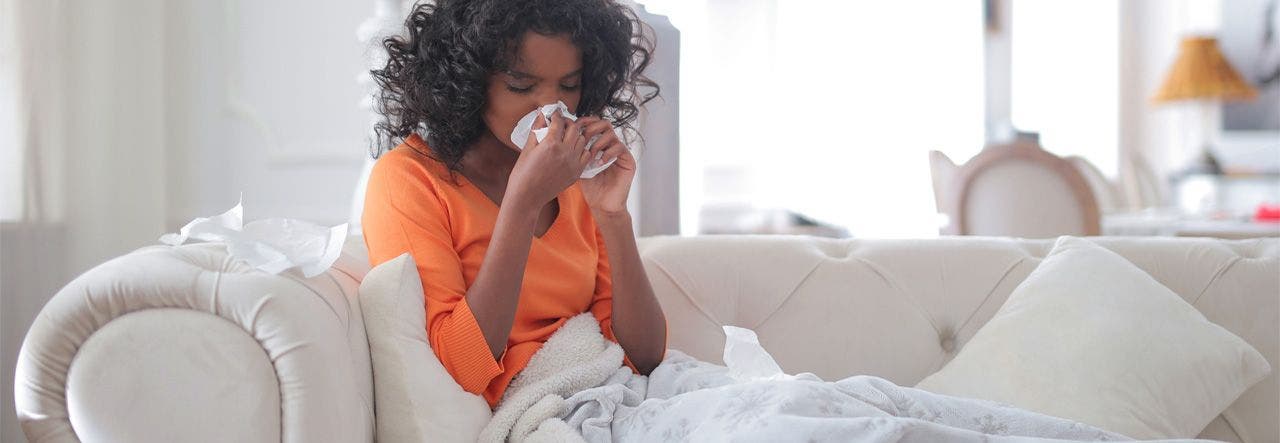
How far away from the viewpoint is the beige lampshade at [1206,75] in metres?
5.95

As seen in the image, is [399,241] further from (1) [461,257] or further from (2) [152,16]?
(2) [152,16]

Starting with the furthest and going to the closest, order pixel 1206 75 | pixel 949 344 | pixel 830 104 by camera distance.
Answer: pixel 830 104 → pixel 1206 75 → pixel 949 344

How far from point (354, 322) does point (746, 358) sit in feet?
1.51

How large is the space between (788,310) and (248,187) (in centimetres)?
217

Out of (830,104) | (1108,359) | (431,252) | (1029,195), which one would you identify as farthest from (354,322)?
(830,104)

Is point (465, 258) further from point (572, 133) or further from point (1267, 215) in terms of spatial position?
point (1267, 215)

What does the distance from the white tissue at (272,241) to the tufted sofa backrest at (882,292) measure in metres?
0.67

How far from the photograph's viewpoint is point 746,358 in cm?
131

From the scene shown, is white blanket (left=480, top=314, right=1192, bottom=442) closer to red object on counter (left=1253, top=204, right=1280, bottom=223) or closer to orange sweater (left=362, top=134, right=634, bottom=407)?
orange sweater (left=362, top=134, right=634, bottom=407)

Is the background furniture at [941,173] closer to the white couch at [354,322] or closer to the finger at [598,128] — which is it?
the white couch at [354,322]

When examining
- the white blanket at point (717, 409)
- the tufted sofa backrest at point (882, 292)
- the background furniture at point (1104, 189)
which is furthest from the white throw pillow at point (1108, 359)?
the background furniture at point (1104, 189)

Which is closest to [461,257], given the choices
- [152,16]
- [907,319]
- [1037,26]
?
[907,319]

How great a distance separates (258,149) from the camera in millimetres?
3354

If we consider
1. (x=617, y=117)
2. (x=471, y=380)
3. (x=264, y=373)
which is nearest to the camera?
(x=264, y=373)
